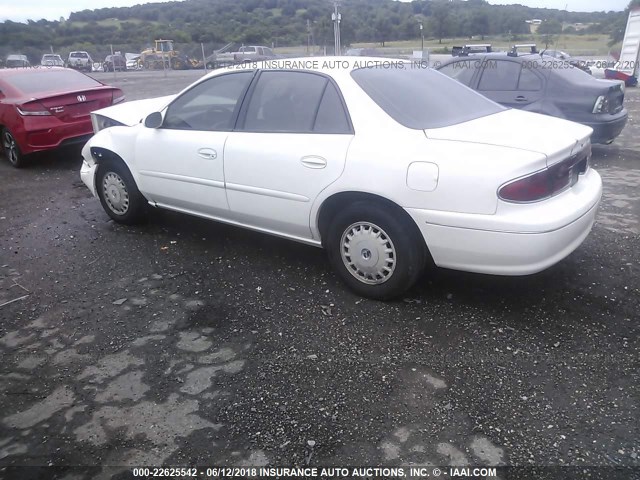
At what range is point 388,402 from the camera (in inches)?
105

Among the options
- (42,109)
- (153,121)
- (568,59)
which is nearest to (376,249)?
(153,121)

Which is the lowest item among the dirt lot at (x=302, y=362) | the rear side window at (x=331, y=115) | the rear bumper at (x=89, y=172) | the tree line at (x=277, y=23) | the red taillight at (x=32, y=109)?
the dirt lot at (x=302, y=362)

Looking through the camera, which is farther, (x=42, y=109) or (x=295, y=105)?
(x=42, y=109)

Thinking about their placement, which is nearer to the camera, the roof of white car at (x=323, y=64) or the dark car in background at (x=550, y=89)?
the roof of white car at (x=323, y=64)

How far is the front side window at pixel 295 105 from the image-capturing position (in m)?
3.64

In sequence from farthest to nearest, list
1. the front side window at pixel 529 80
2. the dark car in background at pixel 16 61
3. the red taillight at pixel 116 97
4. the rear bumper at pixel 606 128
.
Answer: the dark car in background at pixel 16 61
the red taillight at pixel 116 97
the front side window at pixel 529 80
the rear bumper at pixel 606 128

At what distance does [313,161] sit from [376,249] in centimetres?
76

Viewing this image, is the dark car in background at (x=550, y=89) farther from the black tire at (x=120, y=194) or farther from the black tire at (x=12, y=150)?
the black tire at (x=12, y=150)

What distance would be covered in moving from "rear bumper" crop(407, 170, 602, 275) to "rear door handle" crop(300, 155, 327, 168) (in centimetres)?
71

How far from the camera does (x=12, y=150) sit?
804 centimetres

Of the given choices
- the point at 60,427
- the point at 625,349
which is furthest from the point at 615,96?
the point at 60,427

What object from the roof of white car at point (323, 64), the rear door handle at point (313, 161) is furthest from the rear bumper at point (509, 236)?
the roof of white car at point (323, 64)

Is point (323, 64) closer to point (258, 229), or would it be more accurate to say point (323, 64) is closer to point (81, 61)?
point (258, 229)

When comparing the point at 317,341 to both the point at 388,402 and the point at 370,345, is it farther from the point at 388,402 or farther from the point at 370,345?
the point at 388,402
